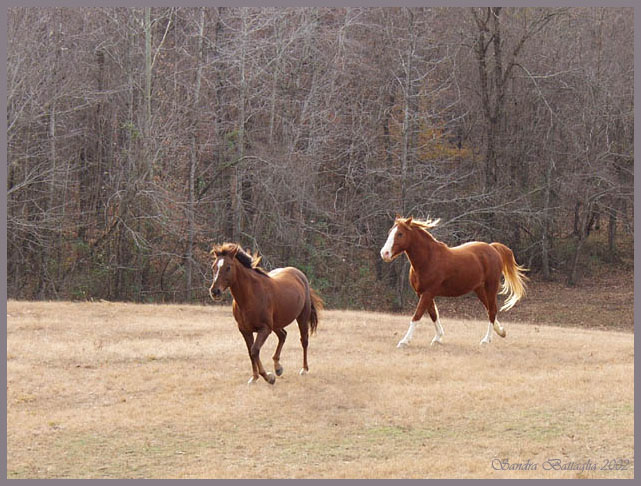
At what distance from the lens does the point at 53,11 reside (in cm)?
2962

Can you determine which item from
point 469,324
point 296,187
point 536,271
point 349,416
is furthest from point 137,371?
point 536,271

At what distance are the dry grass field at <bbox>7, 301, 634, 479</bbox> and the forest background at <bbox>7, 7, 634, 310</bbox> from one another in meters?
12.5

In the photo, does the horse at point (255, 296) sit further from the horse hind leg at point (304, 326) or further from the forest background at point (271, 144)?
the forest background at point (271, 144)


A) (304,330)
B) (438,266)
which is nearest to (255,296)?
(304,330)

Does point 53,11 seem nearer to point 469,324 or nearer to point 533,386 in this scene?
point 469,324

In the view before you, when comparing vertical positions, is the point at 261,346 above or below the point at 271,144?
below

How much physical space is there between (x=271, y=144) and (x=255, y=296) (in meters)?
18.5

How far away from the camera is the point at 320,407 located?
11.2 m

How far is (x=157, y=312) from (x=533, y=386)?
10.4 m

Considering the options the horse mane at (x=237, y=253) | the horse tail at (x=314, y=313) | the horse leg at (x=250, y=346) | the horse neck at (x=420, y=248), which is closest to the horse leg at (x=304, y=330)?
the horse tail at (x=314, y=313)

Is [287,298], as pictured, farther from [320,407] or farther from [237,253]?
[320,407]

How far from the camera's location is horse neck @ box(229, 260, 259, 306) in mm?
11297

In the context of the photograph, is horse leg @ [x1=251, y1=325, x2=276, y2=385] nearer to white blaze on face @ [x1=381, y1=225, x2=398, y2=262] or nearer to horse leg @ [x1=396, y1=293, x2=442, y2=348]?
white blaze on face @ [x1=381, y1=225, x2=398, y2=262]
